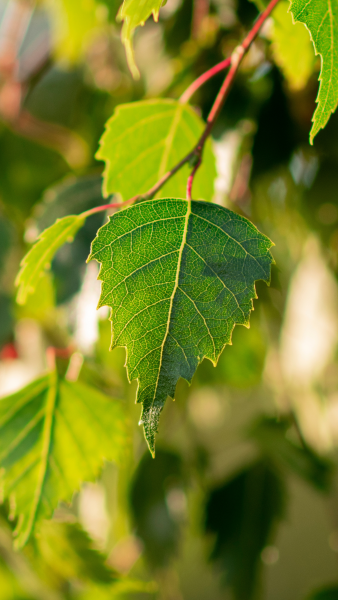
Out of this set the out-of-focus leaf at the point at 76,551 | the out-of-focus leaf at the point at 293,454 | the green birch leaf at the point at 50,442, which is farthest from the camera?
the out-of-focus leaf at the point at 293,454

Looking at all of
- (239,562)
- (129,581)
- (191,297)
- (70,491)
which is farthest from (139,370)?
(239,562)

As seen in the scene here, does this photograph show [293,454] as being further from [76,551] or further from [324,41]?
[324,41]

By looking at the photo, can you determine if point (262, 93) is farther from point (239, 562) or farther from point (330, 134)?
point (239, 562)

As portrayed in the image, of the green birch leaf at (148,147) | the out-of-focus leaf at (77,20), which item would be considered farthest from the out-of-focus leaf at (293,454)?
the out-of-focus leaf at (77,20)

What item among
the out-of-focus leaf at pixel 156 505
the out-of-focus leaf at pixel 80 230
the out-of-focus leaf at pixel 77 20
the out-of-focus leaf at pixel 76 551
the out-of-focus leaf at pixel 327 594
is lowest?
the out-of-focus leaf at pixel 327 594

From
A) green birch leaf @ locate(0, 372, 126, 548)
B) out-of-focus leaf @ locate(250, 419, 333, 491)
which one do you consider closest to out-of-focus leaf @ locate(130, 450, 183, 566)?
out-of-focus leaf @ locate(250, 419, 333, 491)

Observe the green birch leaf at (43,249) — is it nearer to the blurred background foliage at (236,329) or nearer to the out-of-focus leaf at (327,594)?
the blurred background foliage at (236,329)

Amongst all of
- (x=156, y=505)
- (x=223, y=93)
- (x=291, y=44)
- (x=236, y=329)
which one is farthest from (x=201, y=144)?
(x=156, y=505)
